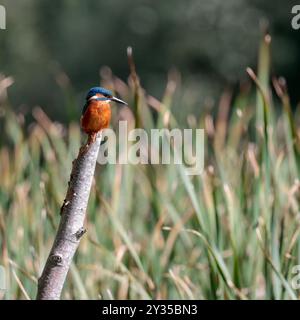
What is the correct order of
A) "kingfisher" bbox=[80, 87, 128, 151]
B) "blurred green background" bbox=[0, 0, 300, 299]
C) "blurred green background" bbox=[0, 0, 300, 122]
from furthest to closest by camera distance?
"blurred green background" bbox=[0, 0, 300, 122] → "blurred green background" bbox=[0, 0, 300, 299] → "kingfisher" bbox=[80, 87, 128, 151]

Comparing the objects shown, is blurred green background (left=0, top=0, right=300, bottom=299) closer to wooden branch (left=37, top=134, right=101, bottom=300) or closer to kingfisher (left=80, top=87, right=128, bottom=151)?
wooden branch (left=37, top=134, right=101, bottom=300)

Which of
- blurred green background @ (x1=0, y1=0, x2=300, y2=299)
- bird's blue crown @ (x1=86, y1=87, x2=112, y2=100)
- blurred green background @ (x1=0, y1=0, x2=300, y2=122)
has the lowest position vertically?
bird's blue crown @ (x1=86, y1=87, x2=112, y2=100)

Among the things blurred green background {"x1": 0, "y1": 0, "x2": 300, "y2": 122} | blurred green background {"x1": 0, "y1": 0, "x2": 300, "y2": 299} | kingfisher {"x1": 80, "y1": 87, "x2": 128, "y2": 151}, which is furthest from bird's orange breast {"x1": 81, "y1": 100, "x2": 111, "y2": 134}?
blurred green background {"x1": 0, "y1": 0, "x2": 300, "y2": 122}

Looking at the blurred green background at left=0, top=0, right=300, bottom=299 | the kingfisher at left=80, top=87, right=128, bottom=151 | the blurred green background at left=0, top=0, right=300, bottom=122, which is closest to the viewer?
the kingfisher at left=80, top=87, right=128, bottom=151

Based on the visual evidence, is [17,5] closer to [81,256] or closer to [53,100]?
[53,100]

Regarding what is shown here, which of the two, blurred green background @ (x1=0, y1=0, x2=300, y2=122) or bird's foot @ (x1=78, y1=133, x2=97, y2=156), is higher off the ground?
blurred green background @ (x1=0, y1=0, x2=300, y2=122)

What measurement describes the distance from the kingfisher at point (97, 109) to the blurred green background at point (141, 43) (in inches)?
279

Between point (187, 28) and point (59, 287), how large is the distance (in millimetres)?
8045

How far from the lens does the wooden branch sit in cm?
121

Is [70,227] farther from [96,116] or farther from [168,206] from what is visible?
[168,206]

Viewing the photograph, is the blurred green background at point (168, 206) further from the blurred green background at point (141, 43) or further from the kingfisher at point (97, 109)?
the blurred green background at point (141, 43)

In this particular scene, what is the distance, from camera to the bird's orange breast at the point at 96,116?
1.12 metres

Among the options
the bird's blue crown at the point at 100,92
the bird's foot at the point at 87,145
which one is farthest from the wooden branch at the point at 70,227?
the bird's blue crown at the point at 100,92

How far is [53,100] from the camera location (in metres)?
9.01
